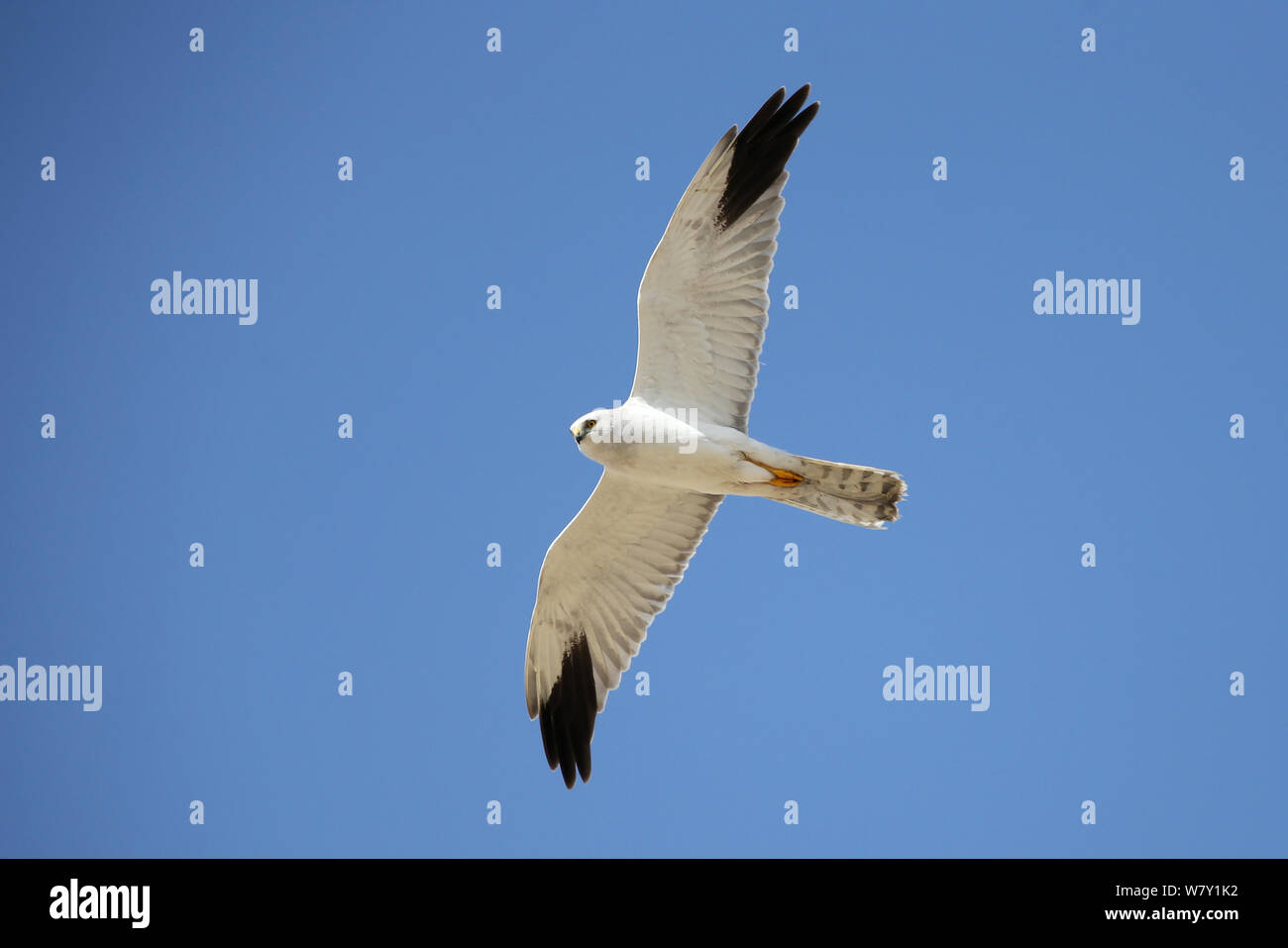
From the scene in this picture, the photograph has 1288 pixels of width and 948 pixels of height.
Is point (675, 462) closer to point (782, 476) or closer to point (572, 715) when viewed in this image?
point (782, 476)

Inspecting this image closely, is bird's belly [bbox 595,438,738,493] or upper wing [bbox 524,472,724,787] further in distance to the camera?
upper wing [bbox 524,472,724,787]

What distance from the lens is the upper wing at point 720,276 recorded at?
11.3 m

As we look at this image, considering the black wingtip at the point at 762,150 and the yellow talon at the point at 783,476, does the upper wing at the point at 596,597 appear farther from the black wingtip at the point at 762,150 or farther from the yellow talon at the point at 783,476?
the black wingtip at the point at 762,150

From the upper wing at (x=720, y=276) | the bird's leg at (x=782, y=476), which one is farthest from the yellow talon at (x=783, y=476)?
the upper wing at (x=720, y=276)

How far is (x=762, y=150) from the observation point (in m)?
11.5

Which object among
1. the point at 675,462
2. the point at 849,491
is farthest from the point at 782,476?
the point at 675,462

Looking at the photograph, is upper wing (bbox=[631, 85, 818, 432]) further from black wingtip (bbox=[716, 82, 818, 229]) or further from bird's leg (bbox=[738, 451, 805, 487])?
bird's leg (bbox=[738, 451, 805, 487])

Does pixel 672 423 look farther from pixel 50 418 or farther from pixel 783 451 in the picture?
pixel 50 418

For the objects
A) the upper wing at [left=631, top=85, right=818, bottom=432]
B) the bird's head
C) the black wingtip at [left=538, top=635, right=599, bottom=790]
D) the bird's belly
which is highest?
the upper wing at [left=631, top=85, right=818, bottom=432]

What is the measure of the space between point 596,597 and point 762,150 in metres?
4.27

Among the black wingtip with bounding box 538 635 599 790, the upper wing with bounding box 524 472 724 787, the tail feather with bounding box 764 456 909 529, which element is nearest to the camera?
the tail feather with bounding box 764 456 909 529

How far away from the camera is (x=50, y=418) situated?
785 inches

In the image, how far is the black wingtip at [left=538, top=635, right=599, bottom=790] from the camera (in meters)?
12.9

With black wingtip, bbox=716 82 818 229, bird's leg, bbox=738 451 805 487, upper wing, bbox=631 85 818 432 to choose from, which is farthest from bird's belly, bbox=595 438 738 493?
black wingtip, bbox=716 82 818 229
